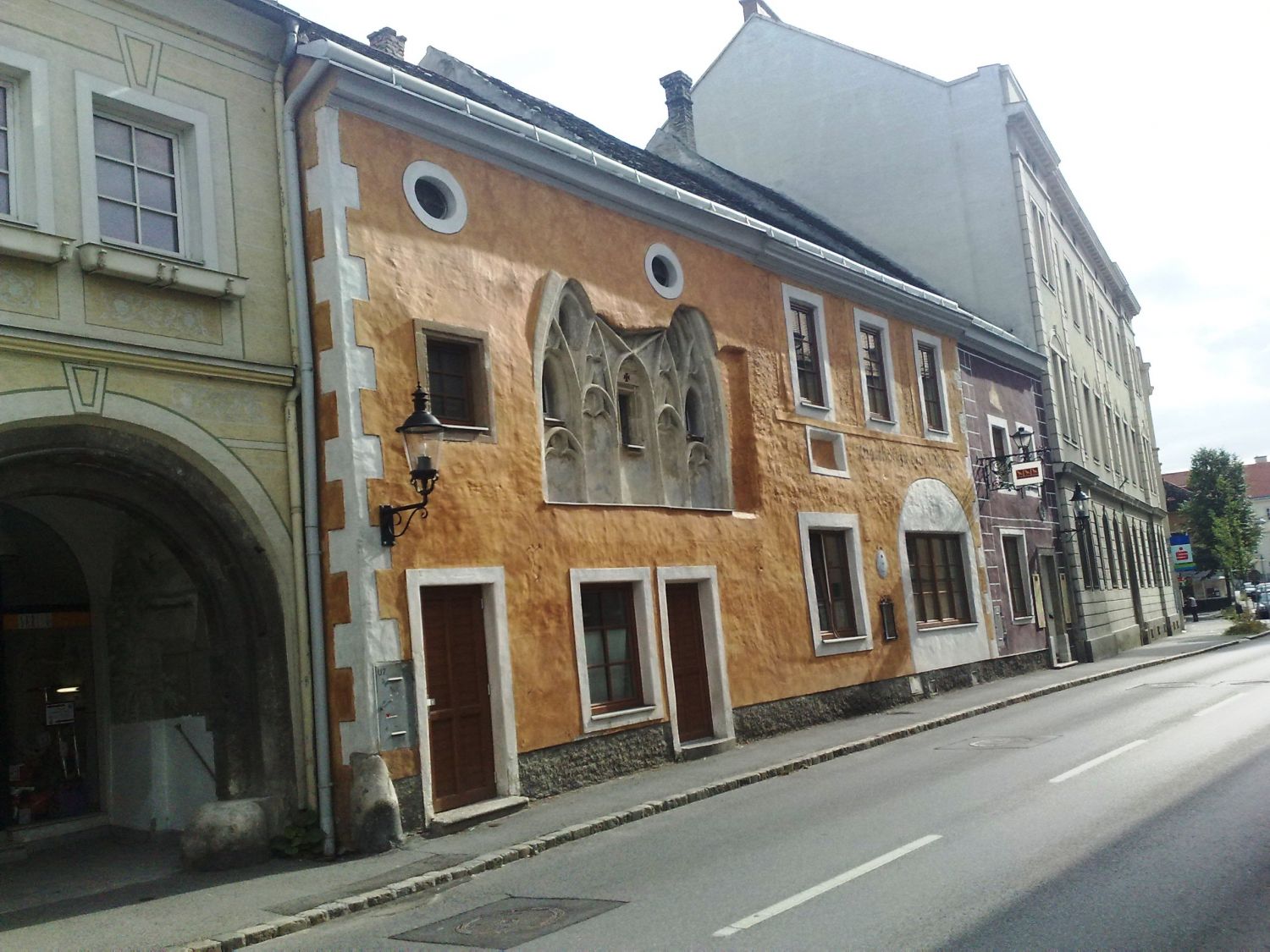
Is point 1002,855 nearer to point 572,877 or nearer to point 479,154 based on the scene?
point 572,877

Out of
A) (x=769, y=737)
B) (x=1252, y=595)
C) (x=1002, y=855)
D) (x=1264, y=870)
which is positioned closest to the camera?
(x=1264, y=870)

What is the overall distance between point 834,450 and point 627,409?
4839mm

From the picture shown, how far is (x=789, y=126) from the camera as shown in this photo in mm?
29859

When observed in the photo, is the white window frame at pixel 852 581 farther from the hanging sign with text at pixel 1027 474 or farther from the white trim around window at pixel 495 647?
the white trim around window at pixel 495 647

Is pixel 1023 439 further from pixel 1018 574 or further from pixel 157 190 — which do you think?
pixel 157 190

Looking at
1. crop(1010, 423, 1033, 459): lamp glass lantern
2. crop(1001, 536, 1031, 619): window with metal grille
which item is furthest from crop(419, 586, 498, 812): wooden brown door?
crop(1010, 423, 1033, 459): lamp glass lantern

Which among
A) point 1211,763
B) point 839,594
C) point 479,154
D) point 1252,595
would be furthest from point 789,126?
point 1252,595

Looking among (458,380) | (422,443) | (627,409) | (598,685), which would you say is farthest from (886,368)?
(422,443)

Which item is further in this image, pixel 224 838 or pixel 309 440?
pixel 309 440

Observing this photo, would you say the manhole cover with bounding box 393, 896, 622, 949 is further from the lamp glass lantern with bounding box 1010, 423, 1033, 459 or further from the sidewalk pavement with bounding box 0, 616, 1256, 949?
the lamp glass lantern with bounding box 1010, 423, 1033, 459

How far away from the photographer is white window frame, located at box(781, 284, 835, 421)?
56.5 feet

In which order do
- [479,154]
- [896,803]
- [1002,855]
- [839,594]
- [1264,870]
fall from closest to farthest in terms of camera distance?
[1264,870] < [1002,855] < [896,803] < [479,154] < [839,594]

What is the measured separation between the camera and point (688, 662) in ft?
47.0

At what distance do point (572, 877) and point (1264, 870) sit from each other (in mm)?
4325
